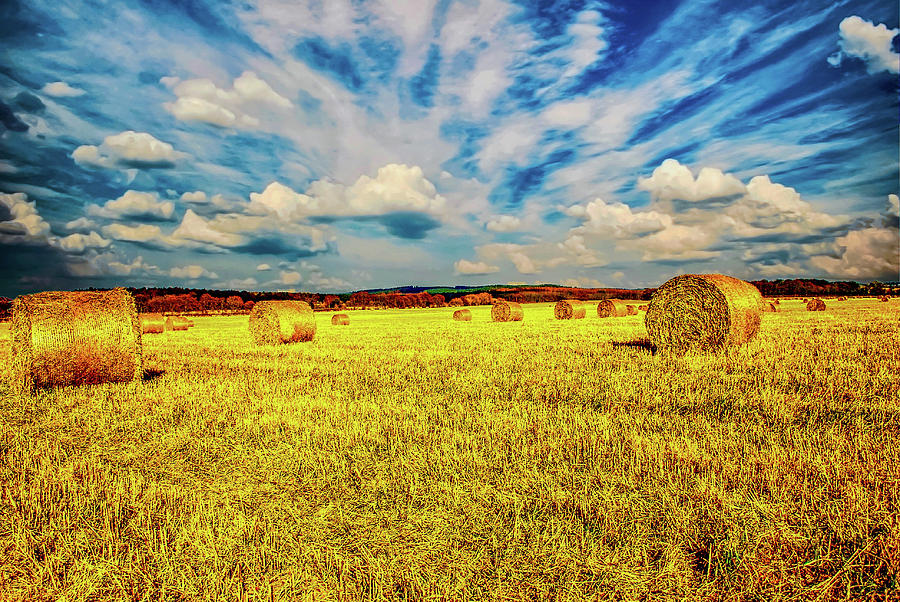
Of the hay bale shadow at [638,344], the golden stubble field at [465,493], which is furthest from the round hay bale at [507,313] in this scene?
the golden stubble field at [465,493]

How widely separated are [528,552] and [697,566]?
3.42ft

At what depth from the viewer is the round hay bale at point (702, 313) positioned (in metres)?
13.1

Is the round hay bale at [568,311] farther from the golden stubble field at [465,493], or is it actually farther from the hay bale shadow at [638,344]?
the golden stubble field at [465,493]

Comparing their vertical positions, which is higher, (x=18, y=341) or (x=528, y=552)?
(x=18, y=341)

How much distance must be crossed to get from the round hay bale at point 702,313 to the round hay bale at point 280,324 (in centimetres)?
1245

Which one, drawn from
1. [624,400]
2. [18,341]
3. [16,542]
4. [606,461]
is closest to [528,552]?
[606,461]

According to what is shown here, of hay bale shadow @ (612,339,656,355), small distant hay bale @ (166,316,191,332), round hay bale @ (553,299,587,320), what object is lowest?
small distant hay bale @ (166,316,191,332)

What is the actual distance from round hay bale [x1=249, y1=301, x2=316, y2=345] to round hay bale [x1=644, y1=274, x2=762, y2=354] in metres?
12.4

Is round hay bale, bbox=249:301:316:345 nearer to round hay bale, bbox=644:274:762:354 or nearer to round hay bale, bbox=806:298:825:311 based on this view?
round hay bale, bbox=644:274:762:354

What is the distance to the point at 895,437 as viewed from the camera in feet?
17.0

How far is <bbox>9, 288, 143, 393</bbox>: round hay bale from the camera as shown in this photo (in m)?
10.0

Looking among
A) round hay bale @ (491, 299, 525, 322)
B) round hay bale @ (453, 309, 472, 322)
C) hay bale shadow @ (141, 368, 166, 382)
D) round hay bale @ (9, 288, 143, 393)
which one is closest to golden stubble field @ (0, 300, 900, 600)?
round hay bale @ (9, 288, 143, 393)

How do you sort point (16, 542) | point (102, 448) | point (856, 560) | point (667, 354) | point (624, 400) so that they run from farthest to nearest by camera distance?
point (667, 354)
point (624, 400)
point (102, 448)
point (16, 542)
point (856, 560)

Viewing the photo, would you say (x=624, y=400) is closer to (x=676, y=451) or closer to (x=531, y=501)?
(x=676, y=451)
